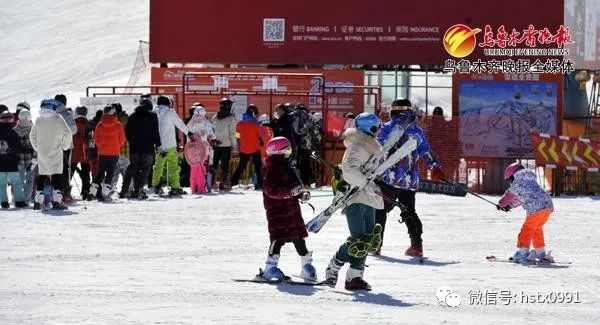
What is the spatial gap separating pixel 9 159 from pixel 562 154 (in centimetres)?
1006

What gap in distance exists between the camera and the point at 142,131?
21266mm

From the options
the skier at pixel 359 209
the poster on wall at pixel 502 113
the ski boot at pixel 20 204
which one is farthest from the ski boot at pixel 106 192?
the skier at pixel 359 209

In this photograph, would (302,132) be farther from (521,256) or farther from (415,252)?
(521,256)

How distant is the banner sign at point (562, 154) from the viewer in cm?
2427

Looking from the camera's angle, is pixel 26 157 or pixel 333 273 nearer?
pixel 333 273

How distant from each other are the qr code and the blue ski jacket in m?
19.7

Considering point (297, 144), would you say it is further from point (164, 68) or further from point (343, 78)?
point (164, 68)

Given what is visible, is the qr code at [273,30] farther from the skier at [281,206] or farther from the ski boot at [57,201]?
the skier at [281,206]

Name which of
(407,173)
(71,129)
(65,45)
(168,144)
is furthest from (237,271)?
(65,45)

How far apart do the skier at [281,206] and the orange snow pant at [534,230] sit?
282 centimetres

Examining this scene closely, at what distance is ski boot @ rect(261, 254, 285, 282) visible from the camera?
11.3 m

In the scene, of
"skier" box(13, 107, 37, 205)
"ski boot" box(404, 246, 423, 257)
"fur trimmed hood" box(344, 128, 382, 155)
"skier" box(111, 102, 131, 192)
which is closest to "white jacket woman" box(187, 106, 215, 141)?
"skier" box(111, 102, 131, 192)

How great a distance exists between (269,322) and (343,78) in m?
21.9

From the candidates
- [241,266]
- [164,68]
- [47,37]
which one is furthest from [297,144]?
[47,37]
